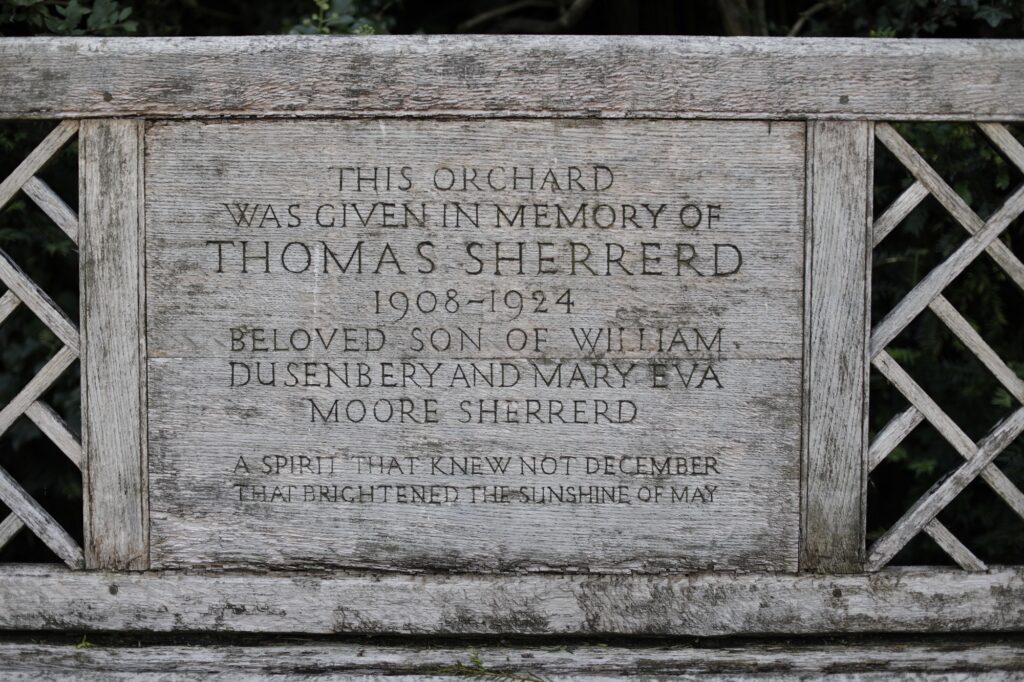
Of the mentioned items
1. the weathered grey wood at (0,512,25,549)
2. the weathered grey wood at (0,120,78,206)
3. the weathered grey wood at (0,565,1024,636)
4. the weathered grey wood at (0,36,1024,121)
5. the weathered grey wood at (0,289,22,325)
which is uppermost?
the weathered grey wood at (0,36,1024,121)

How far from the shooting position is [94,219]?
2.56m

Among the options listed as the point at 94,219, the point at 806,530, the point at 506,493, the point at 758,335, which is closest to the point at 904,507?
the point at 806,530

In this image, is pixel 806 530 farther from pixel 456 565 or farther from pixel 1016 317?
pixel 1016 317

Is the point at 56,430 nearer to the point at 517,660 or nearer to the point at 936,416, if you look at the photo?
the point at 517,660

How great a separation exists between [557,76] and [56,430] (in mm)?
1499

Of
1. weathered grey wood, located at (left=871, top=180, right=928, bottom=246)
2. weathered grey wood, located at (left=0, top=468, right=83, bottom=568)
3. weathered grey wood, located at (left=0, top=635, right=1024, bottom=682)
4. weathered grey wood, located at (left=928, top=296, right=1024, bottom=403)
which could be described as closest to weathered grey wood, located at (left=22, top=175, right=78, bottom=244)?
weathered grey wood, located at (left=0, top=468, right=83, bottom=568)

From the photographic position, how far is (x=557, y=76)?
8.22 feet

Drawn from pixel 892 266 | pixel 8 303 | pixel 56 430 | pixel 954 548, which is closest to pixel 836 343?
pixel 954 548

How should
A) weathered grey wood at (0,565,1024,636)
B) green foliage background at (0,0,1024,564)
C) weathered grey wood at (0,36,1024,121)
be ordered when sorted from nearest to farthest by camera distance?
weathered grey wood at (0,36,1024,121) < weathered grey wood at (0,565,1024,636) < green foliage background at (0,0,1024,564)

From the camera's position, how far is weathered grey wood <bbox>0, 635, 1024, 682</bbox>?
2514mm

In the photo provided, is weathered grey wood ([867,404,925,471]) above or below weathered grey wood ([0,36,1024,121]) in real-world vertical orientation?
below

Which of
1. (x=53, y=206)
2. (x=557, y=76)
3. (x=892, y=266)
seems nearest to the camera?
(x=557, y=76)

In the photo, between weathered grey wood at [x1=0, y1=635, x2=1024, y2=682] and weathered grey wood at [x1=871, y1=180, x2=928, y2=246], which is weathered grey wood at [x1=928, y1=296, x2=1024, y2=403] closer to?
weathered grey wood at [x1=871, y1=180, x2=928, y2=246]

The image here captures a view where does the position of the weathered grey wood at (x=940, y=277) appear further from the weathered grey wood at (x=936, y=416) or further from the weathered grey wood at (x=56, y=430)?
the weathered grey wood at (x=56, y=430)
